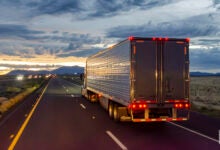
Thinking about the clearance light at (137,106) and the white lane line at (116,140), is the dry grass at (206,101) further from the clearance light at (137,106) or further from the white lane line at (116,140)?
the white lane line at (116,140)

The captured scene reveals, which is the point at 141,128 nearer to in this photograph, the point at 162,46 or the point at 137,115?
the point at 137,115

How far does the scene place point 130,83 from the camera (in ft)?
41.8

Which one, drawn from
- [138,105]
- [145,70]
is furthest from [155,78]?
[138,105]

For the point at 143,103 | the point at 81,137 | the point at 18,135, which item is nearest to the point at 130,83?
the point at 143,103

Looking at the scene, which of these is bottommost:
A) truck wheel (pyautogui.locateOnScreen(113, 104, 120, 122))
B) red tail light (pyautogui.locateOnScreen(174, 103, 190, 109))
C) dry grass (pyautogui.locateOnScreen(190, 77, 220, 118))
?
dry grass (pyautogui.locateOnScreen(190, 77, 220, 118))

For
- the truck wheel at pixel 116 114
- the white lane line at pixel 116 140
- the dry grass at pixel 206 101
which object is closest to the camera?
the white lane line at pixel 116 140

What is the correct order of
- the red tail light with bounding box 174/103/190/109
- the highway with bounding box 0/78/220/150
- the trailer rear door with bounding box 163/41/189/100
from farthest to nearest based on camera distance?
the red tail light with bounding box 174/103/190/109 < the trailer rear door with bounding box 163/41/189/100 < the highway with bounding box 0/78/220/150

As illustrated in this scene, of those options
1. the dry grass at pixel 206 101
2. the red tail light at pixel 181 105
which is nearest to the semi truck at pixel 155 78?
the red tail light at pixel 181 105

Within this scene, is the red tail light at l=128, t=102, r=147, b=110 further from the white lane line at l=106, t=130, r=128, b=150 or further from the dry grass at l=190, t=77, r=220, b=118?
the dry grass at l=190, t=77, r=220, b=118

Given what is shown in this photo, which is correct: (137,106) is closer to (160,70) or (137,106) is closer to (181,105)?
(160,70)

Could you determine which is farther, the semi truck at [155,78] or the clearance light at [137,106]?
the semi truck at [155,78]

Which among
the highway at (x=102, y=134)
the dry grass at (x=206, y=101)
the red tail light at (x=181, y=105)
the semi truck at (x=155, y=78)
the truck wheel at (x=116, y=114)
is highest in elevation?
the semi truck at (x=155, y=78)

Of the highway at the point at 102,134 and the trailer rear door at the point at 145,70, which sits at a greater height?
the trailer rear door at the point at 145,70

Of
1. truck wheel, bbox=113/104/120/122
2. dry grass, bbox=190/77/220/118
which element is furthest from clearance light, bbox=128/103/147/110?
dry grass, bbox=190/77/220/118
